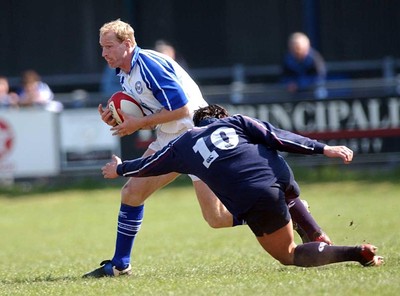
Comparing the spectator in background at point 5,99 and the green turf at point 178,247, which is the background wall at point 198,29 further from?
the green turf at point 178,247

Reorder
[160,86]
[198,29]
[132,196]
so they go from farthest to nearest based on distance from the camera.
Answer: [198,29] → [132,196] → [160,86]

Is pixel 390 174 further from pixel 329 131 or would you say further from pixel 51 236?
pixel 51 236

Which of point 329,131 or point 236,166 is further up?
point 236,166

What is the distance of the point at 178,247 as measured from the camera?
1083 cm

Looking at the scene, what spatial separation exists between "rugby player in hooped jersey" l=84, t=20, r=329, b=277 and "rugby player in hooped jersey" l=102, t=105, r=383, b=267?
0.57 m

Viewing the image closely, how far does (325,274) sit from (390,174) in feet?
30.2

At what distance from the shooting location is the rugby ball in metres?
7.99

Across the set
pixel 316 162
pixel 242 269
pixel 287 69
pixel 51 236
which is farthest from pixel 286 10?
pixel 242 269

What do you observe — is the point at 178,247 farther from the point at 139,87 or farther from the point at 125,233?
the point at 139,87

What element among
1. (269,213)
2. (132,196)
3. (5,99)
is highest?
(269,213)

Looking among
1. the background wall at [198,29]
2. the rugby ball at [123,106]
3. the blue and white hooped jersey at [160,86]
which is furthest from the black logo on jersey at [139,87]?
the background wall at [198,29]

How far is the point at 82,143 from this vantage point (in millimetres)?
15984

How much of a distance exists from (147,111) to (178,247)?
303 centimetres

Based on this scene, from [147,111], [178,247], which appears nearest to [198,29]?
[178,247]
